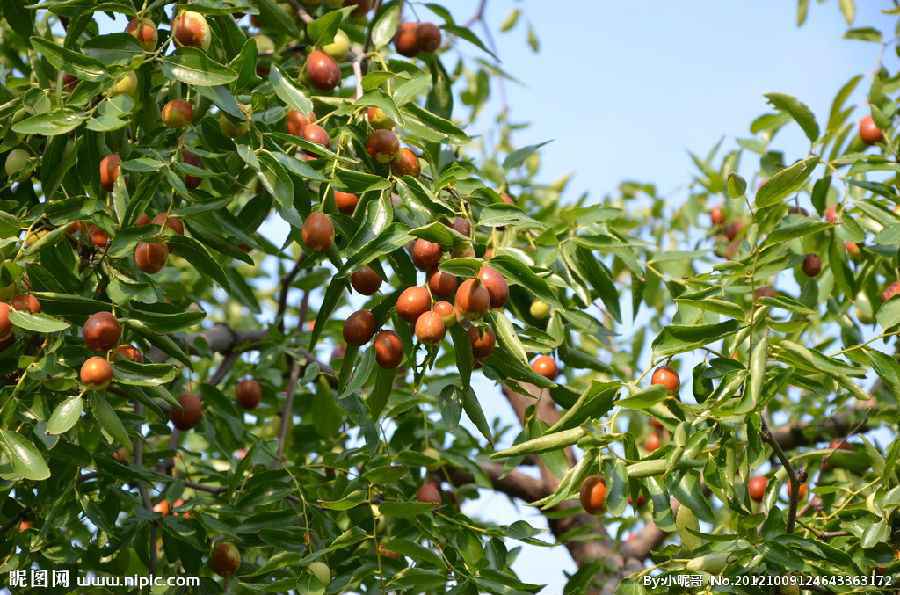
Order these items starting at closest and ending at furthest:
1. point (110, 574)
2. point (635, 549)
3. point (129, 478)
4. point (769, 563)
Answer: point (769, 563)
point (129, 478)
point (110, 574)
point (635, 549)

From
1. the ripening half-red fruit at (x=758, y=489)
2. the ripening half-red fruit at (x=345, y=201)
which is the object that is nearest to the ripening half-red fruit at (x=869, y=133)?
the ripening half-red fruit at (x=758, y=489)

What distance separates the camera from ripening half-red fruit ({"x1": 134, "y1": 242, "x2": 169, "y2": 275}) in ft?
7.16

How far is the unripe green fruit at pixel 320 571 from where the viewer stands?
2309 mm

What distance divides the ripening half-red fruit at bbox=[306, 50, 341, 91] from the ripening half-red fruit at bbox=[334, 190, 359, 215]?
334 millimetres

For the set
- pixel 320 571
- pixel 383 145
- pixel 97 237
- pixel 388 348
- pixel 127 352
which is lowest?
pixel 320 571

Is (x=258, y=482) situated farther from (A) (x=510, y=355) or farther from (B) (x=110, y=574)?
(A) (x=510, y=355)

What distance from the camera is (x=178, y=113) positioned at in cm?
222

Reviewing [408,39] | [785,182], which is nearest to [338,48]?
[408,39]

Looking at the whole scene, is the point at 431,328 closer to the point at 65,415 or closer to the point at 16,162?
the point at 65,415

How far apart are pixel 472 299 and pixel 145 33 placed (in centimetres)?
97

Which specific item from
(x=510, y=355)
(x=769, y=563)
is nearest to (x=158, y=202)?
(x=510, y=355)

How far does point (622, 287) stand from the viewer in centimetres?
516

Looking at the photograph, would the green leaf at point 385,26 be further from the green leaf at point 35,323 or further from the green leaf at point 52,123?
the green leaf at point 35,323

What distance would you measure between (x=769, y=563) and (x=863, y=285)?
130 centimetres
